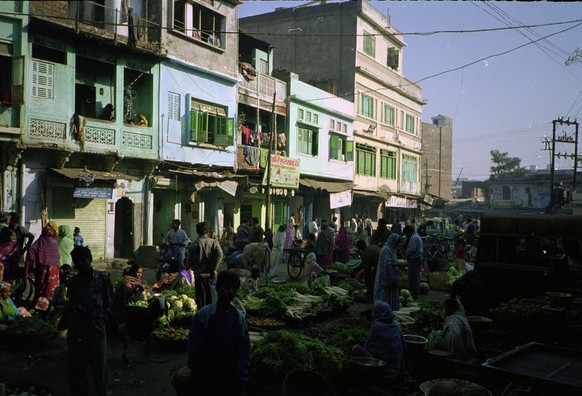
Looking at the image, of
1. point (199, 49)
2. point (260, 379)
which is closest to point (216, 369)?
point (260, 379)

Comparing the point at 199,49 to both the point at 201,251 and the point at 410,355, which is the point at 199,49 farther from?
the point at 410,355

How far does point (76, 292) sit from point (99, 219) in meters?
13.3

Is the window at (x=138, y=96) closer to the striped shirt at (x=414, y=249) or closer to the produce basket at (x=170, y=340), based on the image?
the striped shirt at (x=414, y=249)

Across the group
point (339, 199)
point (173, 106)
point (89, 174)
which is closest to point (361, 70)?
point (339, 199)

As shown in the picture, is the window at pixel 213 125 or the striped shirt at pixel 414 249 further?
the window at pixel 213 125

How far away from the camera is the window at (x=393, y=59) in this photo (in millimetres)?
38188

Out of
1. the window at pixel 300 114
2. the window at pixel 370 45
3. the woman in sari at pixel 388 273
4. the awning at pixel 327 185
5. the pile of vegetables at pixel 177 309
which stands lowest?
the pile of vegetables at pixel 177 309

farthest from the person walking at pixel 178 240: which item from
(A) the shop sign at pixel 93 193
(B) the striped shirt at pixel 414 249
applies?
(B) the striped shirt at pixel 414 249

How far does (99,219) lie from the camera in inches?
694

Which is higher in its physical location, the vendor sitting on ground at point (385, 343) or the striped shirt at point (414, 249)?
the striped shirt at point (414, 249)

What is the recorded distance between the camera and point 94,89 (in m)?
17.5

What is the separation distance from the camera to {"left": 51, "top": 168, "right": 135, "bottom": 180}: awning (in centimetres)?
1561

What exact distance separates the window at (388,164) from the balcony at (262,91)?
13097mm

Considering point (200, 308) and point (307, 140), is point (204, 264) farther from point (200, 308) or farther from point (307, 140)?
point (307, 140)
